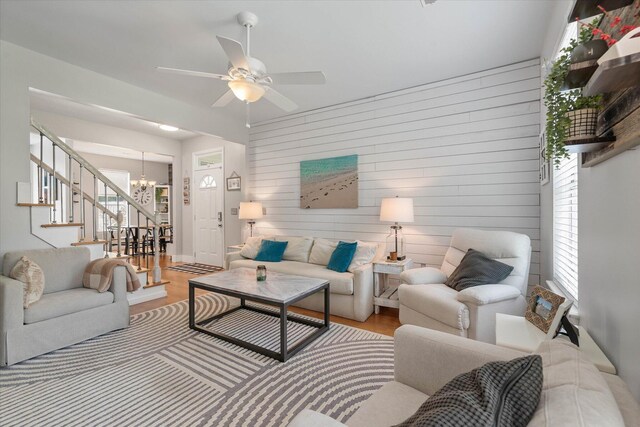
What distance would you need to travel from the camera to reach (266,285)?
9.02 ft

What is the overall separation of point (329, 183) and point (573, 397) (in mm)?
3843

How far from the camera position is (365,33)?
102 inches

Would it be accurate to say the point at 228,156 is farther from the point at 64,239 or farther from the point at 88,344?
the point at 88,344

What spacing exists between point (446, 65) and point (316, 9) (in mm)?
1684

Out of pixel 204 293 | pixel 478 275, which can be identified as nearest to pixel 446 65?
pixel 478 275

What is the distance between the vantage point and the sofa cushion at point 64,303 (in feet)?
7.55

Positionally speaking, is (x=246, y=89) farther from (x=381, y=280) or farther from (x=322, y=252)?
(x=381, y=280)

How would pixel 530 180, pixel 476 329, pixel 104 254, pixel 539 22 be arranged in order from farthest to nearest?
pixel 104 254 → pixel 530 180 → pixel 539 22 → pixel 476 329

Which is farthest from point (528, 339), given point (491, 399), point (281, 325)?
point (281, 325)

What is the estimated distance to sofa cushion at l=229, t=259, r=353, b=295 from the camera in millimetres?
3125

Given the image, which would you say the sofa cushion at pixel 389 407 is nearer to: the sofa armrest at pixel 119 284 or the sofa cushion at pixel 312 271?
the sofa cushion at pixel 312 271

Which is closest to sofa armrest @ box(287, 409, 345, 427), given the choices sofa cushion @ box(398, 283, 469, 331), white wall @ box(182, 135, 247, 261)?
sofa cushion @ box(398, 283, 469, 331)

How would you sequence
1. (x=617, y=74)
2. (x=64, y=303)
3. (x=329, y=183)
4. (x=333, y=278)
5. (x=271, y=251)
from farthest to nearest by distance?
(x=329, y=183) → (x=271, y=251) → (x=333, y=278) → (x=64, y=303) → (x=617, y=74)

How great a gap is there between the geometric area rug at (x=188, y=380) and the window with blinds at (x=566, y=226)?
4.70ft
